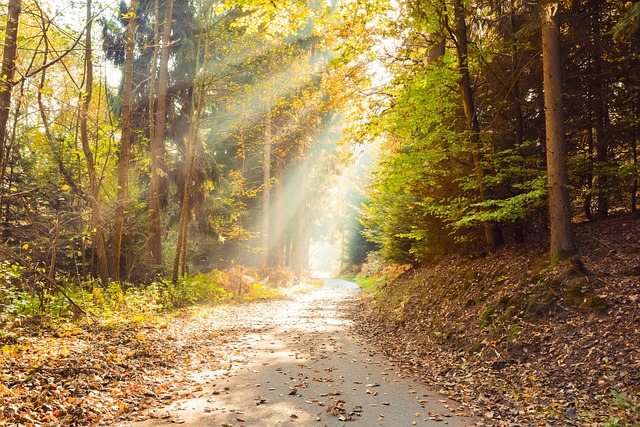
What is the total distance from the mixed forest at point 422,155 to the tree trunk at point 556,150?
31mm

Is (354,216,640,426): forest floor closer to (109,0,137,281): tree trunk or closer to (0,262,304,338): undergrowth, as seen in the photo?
(0,262,304,338): undergrowth

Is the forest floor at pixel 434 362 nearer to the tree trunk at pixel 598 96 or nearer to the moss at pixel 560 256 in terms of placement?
the moss at pixel 560 256

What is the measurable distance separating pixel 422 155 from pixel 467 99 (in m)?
1.85

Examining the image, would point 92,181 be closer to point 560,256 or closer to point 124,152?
point 124,152

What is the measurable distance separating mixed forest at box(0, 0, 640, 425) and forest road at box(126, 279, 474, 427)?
41.4 inches

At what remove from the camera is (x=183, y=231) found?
53.2 feet

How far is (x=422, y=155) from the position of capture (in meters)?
10.3

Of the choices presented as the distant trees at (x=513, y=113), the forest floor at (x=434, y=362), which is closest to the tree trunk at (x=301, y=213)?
the distant trees at (x=513, y=113)

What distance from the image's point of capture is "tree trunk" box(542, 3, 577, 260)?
312 inches

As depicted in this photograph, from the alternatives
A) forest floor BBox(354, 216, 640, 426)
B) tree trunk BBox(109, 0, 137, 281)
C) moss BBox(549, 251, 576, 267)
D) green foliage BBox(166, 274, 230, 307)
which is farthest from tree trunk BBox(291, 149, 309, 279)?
moss BBox(549, 251, 576, 267)

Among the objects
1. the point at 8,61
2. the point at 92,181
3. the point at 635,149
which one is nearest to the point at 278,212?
the point at 92,181

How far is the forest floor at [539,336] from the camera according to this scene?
5.19 m

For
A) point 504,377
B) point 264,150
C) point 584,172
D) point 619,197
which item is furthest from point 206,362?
point 264,150

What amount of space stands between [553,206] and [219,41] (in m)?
13.9
